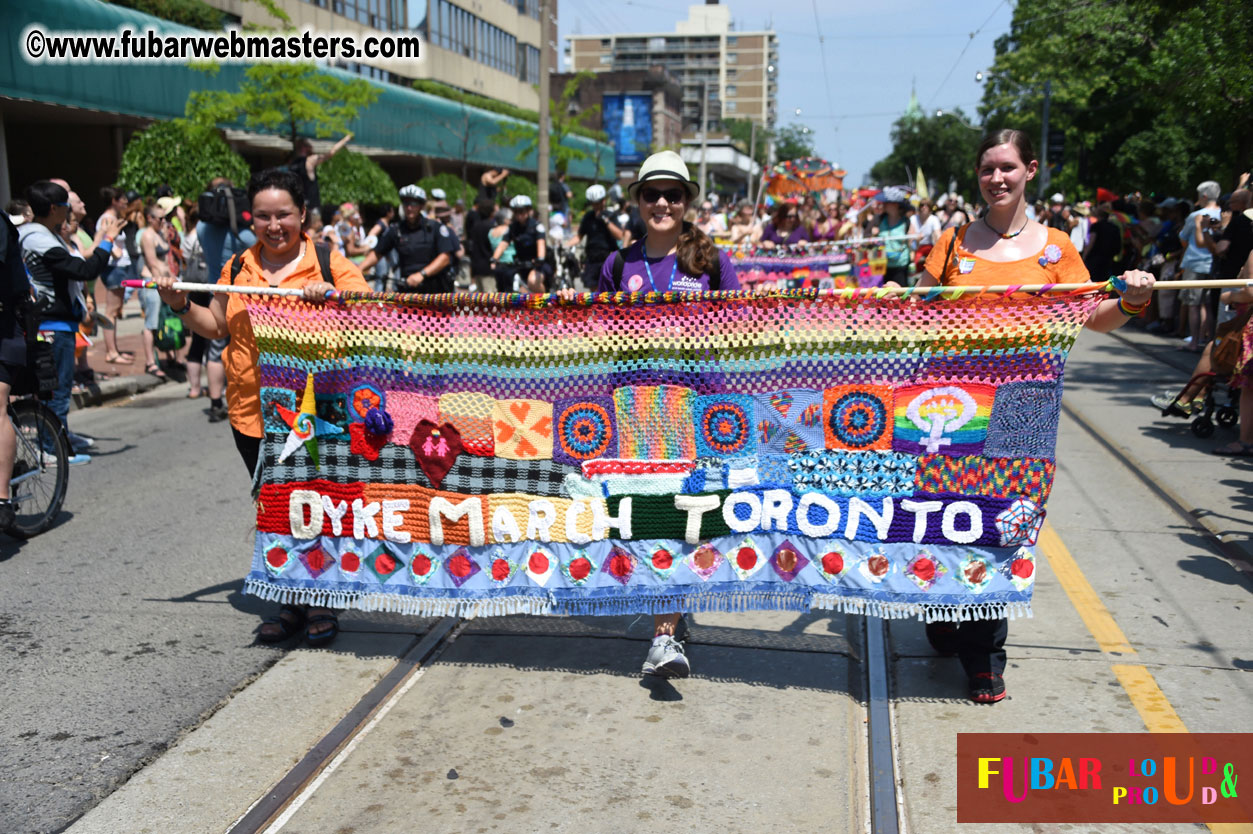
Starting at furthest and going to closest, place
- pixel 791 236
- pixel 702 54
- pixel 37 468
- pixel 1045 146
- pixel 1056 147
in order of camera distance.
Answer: pixel 702 54 → pixel 1056 147 → pixel 1045 146 → pixel 791 236 → pixel 37 468

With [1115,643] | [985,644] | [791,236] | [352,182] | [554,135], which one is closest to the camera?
[985,644]

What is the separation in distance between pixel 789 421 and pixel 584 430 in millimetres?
794

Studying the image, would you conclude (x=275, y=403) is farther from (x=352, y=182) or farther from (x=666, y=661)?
(x=352, y=182)

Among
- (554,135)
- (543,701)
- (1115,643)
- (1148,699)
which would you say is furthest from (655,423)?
(554,135)

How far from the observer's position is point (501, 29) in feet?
180

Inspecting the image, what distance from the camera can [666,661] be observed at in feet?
13.4

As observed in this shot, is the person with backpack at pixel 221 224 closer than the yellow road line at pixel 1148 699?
No

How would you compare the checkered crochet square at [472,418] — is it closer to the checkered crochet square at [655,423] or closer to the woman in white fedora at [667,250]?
the checkered crochet square at [655,423]

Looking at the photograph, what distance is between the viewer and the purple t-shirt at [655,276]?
4426 millimetres

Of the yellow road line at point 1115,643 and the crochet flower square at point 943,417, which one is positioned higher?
the crochet flower square at point 943,417

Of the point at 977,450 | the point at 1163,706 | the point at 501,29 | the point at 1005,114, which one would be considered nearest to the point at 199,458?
the point at 977,450

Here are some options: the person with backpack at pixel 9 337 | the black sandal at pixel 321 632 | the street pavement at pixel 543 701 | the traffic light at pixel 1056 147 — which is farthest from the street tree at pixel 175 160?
the traffic light at pixel 1056 147

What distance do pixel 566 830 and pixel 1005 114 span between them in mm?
61119

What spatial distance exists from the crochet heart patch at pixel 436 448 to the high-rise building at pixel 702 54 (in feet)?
616
